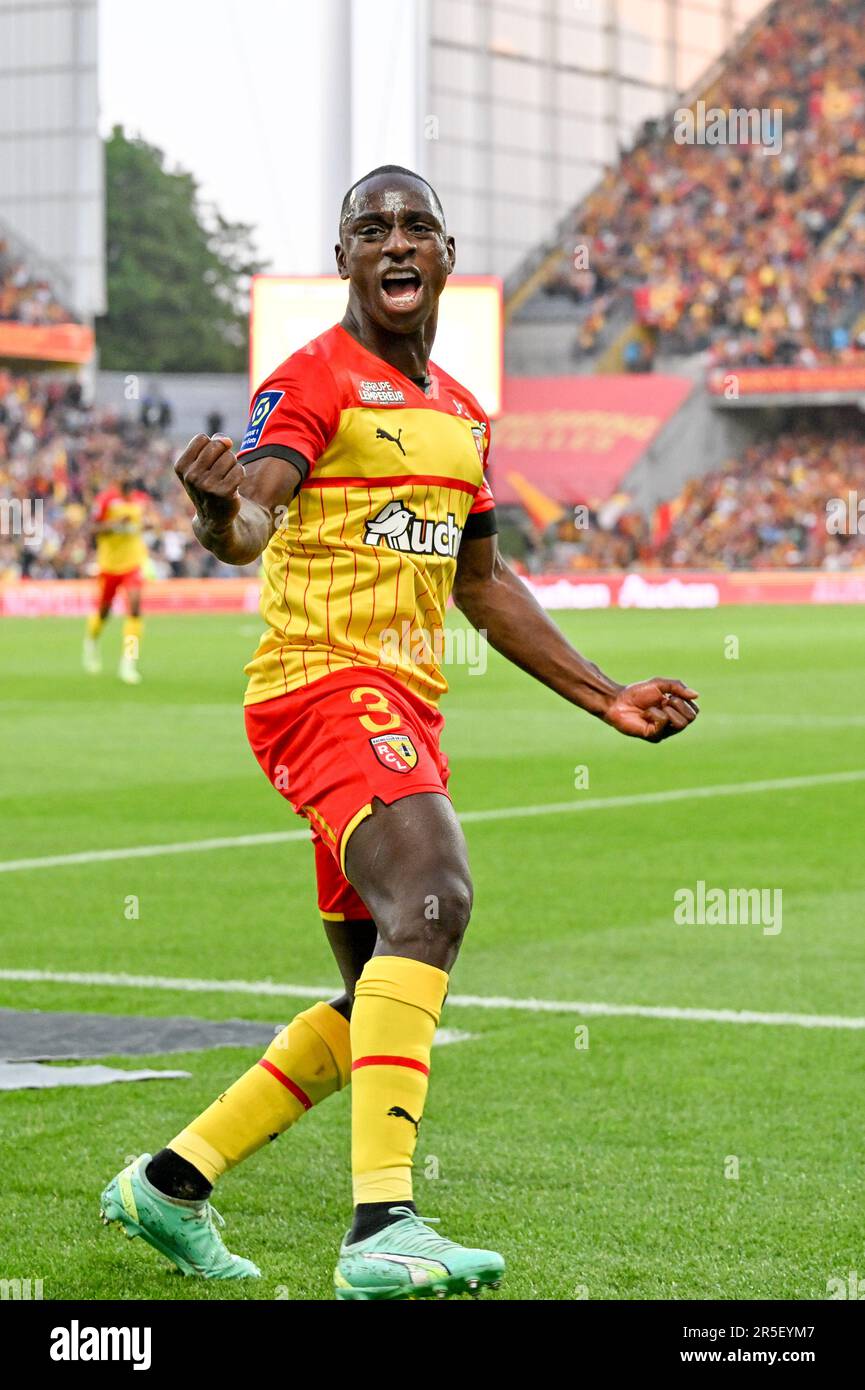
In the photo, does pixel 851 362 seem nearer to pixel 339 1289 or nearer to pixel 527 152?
pixel 527 152

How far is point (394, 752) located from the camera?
13.8 ft

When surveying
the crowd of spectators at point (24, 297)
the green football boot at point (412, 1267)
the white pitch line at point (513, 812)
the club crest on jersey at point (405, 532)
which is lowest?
the green football boot at point (412, 1267)

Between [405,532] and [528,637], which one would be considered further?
[528,637]

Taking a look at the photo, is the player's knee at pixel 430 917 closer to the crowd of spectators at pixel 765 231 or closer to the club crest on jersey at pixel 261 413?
the club crest on jersey at pixel 261 413

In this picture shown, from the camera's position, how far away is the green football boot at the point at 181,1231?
4.37 m

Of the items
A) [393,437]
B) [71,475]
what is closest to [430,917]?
[393,437]

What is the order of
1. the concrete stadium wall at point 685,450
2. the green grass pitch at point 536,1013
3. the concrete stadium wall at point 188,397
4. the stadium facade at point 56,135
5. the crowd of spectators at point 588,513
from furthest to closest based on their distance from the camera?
1. the concrete stadium wall at point 188,397
2. the stadium facade at point 56,135
3. the concrete stadium wall at point 685,450
4. the crowd of spectators at point 588,513
5. the green grass pitch at point 536,1013

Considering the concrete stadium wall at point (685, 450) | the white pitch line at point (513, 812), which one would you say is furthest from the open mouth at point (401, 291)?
the concrete stadium wall at point (685, 450)

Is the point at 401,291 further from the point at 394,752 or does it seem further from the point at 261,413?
the point at 394,752

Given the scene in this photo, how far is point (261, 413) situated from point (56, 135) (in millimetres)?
52259

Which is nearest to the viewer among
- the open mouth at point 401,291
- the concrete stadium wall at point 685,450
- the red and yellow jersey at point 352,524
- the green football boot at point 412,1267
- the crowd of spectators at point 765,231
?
the green football boot at point 412,1267

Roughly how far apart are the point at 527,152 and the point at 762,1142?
55.5m

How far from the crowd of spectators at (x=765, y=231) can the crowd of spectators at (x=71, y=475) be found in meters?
10.8

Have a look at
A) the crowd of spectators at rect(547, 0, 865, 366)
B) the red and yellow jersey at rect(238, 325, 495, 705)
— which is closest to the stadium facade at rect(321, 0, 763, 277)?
the crowd of spectators at rect(547, 0, 865, 366)
